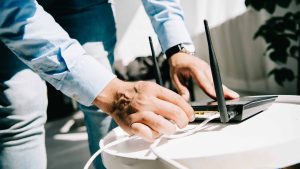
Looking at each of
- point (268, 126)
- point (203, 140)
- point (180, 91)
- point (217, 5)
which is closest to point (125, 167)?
point (203, 140)

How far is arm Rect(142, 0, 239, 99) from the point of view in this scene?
2.11ft

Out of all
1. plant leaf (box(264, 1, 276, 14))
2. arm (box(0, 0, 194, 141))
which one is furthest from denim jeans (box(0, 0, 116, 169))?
plant leaf (box(264, 1, 276, 14))

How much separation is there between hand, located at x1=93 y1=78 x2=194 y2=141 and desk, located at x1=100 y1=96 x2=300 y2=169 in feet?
0.10

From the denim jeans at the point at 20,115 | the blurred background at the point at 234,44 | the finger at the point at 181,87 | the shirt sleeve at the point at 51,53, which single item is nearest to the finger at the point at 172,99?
the shirt sleeve at the point at 51,53

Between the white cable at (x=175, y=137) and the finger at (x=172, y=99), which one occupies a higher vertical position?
the finger at (x=172, y=99)

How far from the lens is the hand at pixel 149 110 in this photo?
426 mm

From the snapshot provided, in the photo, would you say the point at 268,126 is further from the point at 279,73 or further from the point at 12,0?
the point at 279,73

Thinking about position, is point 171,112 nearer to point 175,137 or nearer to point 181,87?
point 175,137

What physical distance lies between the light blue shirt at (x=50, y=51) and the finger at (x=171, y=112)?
0.39 feet

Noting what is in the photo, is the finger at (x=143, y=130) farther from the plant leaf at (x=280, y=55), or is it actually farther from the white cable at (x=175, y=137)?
the plant leaf at (x=280, y=55)

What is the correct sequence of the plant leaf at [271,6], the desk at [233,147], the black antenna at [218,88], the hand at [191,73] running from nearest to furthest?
the desk at [233,147]
the black antenna at [218,88]
the hand at [191,73]
the plant leaf at [271,6]

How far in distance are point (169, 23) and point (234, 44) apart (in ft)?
6.32

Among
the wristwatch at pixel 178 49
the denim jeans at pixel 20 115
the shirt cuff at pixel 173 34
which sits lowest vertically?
the denim jeans at pixel 20 115

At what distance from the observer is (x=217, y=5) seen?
2359 mm
